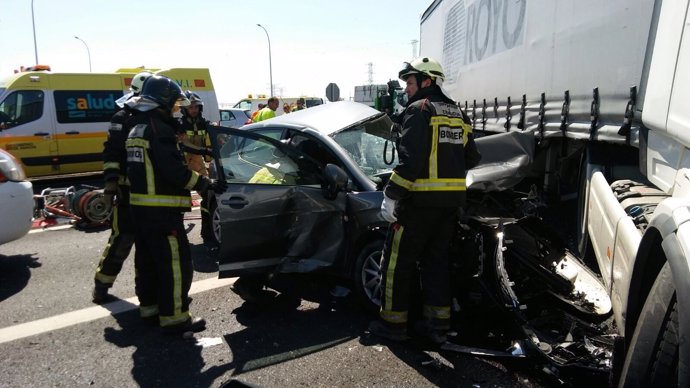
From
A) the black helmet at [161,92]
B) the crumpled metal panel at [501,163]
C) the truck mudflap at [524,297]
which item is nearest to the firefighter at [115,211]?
the black helmet at [161,92]

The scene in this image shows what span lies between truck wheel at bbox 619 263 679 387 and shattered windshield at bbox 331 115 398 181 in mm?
2616

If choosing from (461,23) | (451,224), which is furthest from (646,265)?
(461,23)

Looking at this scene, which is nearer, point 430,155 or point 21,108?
point 430,155

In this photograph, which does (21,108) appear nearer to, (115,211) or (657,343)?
(115,211)

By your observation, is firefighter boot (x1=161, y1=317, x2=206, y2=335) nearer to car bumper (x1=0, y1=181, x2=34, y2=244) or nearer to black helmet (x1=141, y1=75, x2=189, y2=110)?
black helmet (x1=141, y1=75, x2=189, y2=110)

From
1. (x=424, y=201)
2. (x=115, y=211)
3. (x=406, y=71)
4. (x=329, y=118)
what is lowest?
(x=115, y=211)

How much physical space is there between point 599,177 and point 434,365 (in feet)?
6.18

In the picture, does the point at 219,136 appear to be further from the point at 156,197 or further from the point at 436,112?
the point at 436,112

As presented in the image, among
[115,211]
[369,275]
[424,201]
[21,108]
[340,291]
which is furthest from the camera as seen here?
[21,108]

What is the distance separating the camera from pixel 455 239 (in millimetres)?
3596

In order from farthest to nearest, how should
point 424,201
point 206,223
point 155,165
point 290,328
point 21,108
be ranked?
point 21,108 < point 206,223 < point 290,328 < point 155,165 < point 424,201

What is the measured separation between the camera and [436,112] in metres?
3.26

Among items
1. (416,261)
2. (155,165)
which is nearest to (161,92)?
(155,165)

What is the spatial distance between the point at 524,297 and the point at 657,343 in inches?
64.4
